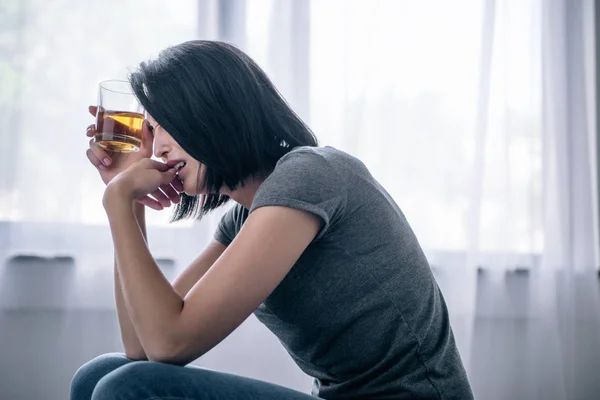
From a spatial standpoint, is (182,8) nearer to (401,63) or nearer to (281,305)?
(401,63)

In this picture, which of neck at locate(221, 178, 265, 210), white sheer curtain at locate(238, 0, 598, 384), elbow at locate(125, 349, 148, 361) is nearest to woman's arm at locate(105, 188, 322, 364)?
neck at locate(221, 178, 265, 210)

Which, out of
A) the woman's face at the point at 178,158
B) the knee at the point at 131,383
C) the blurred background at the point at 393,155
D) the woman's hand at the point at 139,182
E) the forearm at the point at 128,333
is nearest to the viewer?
the knee at the point at 131,383

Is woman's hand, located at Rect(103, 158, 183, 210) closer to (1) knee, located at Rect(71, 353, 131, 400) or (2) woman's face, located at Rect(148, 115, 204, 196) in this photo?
(2) woman's face, located at Rect(148, 115, 204, 196)

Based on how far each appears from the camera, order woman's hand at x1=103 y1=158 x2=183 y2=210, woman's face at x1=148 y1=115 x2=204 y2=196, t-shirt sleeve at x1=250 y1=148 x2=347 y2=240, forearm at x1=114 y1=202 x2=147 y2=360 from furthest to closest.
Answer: forearm at x1=114 y1=202 x2=147 y2=360, woman's face at x1=148 y1=115 x2=204 y2=196, woman's hand at x1=103 y1=158 x2=183 y2=210, t-shirt sleeve at x1=250 y1=148 x2=347 y2=240

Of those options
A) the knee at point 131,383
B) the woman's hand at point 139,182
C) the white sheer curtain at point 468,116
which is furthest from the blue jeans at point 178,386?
the white sheer curtain at point 468,116

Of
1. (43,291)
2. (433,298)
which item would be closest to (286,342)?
(433,298)

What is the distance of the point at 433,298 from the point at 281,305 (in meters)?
0.25

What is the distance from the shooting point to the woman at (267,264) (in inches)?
37.4

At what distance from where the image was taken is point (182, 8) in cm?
213

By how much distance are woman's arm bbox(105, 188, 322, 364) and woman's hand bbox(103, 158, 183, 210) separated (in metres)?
0.14

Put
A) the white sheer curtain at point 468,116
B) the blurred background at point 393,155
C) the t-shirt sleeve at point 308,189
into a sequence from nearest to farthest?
the t-shirt sleeve at point 308,189
the blurred background at point 393,155
the white sheer curtain at point 468,116

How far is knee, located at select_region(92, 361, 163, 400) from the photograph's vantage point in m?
0.86

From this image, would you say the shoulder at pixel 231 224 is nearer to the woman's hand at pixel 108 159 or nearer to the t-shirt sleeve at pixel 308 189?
the woman's hand at pixel 108 159

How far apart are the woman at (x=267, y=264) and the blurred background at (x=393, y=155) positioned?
76 cm
